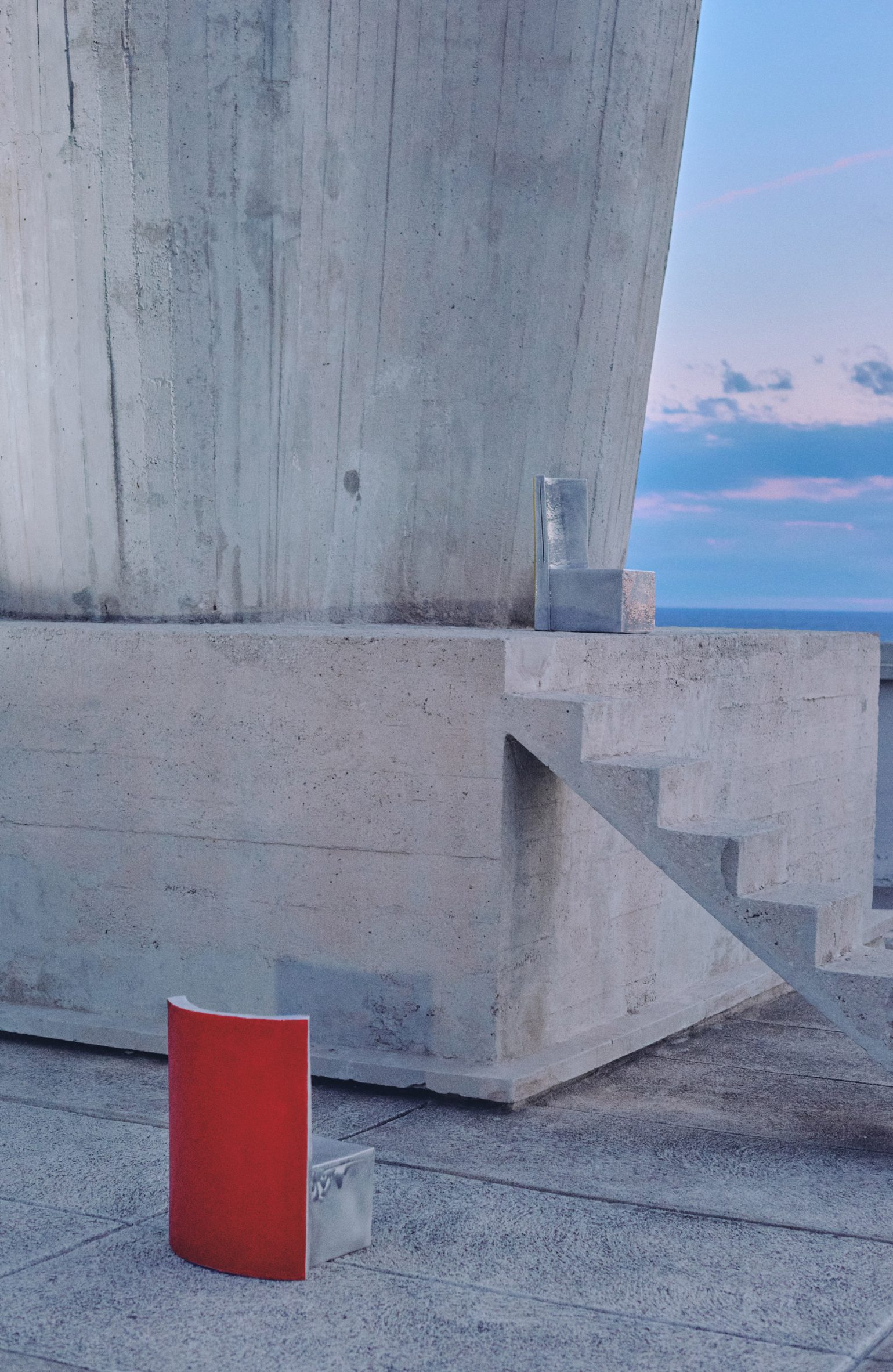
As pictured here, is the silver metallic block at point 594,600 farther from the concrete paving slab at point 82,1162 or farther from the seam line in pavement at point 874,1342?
the seam line in pavement at point 874,1342

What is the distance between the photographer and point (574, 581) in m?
7.04

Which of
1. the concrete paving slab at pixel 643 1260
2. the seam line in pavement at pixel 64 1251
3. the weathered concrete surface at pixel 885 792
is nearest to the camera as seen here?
the concrete paving slab at pixel 643 1260

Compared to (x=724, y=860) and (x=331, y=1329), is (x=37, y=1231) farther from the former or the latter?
(x=724, y=860)

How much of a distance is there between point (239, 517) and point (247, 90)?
1935 mm

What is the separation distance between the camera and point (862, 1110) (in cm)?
596

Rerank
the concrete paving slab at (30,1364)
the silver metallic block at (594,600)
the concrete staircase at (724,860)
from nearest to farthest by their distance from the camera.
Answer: the concrete paving slab at (30,1364) < the concrete staircase at (724,860) < the silver metallic block at (594,600)

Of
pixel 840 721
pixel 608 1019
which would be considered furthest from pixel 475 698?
pixel 840 721

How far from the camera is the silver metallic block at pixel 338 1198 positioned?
4250mm

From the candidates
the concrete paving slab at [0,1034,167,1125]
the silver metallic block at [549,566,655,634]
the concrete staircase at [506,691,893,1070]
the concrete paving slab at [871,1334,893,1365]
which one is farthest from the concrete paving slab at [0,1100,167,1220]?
the silver metallic block at [549,566,655,634]

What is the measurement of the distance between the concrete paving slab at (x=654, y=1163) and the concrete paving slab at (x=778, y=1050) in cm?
106

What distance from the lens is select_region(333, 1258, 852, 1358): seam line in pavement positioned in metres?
3.82

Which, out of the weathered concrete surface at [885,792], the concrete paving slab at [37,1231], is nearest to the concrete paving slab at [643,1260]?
the concrete paving slab at [37,1231]

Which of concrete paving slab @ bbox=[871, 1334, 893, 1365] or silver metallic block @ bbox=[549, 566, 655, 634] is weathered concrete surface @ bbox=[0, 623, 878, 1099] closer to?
silver metallic block @ bbox=[549, 566, 655, 634]

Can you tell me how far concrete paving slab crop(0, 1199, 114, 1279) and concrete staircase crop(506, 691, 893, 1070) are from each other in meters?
2.33
